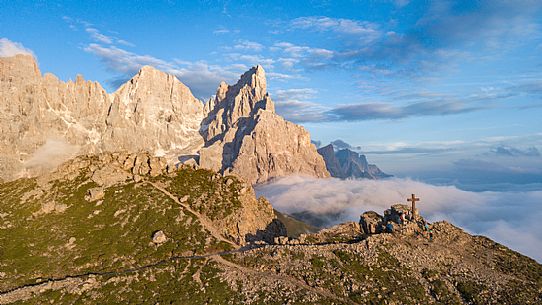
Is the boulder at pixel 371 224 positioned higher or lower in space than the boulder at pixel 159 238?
higher

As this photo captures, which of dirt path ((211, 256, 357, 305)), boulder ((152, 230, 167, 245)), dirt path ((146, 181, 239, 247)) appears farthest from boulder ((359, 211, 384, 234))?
boulder ((152, 230, 167, 245))

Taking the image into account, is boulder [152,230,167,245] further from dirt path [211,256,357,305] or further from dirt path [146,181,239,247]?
dirt path [211,256,357,305]

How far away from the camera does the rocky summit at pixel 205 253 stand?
57781mm

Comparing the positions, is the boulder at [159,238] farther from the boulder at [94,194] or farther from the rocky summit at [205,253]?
the boulder at [94,194]

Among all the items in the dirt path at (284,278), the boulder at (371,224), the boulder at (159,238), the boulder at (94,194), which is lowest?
the dirt path at (284,278)

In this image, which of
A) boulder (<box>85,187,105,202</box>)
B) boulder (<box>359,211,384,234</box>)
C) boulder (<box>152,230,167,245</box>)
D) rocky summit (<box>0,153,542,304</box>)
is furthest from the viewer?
boulder (<box>85,187,105,202</box>)

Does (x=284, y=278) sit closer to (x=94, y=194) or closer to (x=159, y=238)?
(x=159, y=238)

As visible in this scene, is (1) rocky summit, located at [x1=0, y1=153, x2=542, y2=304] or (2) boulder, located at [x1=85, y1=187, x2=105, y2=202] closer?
(1) rocky summit, located at [x1=0, y1=153, x2=542, y2=304]

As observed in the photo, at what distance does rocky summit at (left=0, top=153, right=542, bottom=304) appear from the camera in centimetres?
5778

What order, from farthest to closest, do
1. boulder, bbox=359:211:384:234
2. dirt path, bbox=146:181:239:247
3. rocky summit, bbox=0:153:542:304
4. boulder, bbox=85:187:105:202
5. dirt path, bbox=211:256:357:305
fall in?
boulder, bbox=85:187:105:202
boulder, bbox=359:211:384:234
dirt path, bbox=146:181:239:247
rocky summit, bbox=0:153:542:304
dirt path, bbox=211:256:357:305

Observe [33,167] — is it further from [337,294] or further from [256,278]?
[337,294]

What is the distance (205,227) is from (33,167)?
2747 inches

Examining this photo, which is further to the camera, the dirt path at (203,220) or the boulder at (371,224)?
the boulder at (371,224)

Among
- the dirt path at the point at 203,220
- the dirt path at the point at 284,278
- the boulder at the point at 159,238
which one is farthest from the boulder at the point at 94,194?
the dirt path at the point at 284,278
